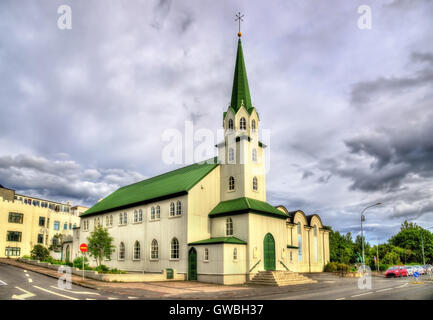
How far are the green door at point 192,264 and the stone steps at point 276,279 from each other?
17.3 ft

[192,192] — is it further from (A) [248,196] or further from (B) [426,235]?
(B) [426,235]

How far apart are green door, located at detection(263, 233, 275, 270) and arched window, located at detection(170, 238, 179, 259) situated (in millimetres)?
8628

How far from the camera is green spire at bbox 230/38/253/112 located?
127 feet

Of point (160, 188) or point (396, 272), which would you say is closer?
point (160, 188)

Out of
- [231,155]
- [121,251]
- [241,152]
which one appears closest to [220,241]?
[241,152]

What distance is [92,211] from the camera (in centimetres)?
5103

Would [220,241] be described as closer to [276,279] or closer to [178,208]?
[276,279]

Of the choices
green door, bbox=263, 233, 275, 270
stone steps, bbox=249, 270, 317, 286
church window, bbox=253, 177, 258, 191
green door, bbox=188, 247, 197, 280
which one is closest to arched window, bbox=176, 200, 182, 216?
green door, bbox=188, 247, 197, 280

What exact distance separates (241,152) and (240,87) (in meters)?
7.78

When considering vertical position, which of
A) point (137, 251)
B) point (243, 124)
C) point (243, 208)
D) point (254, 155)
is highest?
point (243, 124)

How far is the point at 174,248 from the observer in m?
35.6

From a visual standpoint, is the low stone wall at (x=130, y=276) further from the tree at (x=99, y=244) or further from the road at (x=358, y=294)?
the road at (x=358, y=294)
